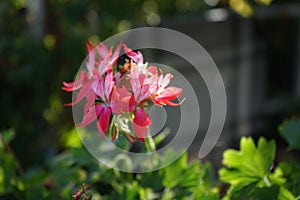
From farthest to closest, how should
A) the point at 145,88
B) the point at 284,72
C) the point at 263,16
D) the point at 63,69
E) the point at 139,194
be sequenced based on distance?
the point at 284,72 → the point at 263,16 → the point at 63,69 → the point at 139,194 → the point at 145,88

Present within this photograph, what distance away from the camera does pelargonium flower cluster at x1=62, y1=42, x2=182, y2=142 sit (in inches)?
25.2

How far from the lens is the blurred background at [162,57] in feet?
7.08

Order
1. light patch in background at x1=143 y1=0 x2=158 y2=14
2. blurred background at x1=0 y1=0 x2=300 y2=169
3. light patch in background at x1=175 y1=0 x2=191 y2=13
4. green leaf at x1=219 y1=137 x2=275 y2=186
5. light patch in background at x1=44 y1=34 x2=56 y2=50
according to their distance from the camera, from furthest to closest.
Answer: light patch in background at x1=175 y1=0 x2=191 y2=13 → light patch in background at x1=143 y1=0 x2=158 y2=14 → light patch in background at x1=44 y1=34 x2=56 y2=50 → blurred background at x1=0 y1=0 x2=300 y2=169 → green leaf at x1=219 y1=137 x2=275 y2=186

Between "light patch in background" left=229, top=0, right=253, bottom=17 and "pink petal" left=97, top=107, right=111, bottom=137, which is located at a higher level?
"light patch in background" left=229, top=0, right=253, bottom=17

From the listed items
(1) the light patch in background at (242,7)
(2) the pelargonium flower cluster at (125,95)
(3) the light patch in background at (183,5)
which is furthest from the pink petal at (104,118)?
(1) the light patch in background at (242,7)

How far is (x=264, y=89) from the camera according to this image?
4031 millimetres

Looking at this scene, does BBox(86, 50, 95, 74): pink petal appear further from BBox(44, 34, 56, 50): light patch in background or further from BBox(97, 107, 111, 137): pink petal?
BBox(44, 34, 56, 50): light patch in background

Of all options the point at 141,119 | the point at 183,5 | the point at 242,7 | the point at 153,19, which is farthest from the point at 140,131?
the point at 242,7

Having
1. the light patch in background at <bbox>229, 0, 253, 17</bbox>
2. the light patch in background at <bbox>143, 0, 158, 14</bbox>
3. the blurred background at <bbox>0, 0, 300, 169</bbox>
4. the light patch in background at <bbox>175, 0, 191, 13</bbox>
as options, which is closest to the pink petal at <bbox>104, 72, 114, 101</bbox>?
the blurred background at <bbox>0, 0, 300, 169</bbox>

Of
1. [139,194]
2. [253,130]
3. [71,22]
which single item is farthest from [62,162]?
[253,130]

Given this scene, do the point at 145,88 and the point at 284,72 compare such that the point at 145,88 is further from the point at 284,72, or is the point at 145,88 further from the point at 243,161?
the point at 284,72

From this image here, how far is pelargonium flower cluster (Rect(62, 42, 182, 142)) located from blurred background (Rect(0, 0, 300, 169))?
418 mm

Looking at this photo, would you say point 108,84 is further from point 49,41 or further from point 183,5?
point 183,5

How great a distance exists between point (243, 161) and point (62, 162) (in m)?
0.36
